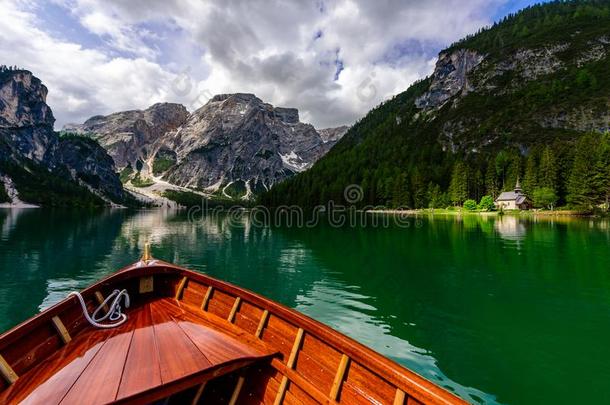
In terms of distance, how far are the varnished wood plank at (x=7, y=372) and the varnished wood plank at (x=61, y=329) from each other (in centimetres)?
128

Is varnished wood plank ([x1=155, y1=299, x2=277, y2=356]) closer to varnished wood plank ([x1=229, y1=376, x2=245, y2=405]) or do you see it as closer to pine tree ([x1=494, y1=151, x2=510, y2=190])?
varnished wood plank ([x1=229, y1=376, x2=245, y2=405])

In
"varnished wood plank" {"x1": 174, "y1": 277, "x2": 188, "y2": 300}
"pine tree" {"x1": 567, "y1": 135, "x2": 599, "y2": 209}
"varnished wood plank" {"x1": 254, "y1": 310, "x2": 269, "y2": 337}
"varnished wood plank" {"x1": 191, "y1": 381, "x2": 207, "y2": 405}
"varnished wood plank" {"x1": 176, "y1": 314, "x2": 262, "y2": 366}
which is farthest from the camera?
"pine tree" {"x1": 567, "y1": 135, "x2": 599, "y2": 209}

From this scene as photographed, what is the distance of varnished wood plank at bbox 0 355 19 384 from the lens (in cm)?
571

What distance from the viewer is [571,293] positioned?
63.8ft

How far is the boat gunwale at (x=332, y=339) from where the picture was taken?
4.60 meters

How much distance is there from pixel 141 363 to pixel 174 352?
0.67 metres

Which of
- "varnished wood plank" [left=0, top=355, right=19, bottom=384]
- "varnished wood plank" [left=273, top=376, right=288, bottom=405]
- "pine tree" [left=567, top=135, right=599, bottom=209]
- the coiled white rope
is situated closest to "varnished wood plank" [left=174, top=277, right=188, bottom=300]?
the coiled white rope

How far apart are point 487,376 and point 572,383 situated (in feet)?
7.94

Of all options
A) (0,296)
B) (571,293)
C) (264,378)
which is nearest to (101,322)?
(264,378)

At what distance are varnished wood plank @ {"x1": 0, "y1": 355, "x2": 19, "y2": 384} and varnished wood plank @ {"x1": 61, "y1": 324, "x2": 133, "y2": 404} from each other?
1191mm

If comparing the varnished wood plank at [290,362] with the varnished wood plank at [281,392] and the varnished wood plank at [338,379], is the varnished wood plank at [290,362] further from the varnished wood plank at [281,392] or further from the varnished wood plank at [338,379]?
the varnished wood plank at [338,379]

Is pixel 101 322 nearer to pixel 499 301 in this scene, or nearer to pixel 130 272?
pixel 130 272

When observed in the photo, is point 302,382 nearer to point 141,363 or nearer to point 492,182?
point 141,363

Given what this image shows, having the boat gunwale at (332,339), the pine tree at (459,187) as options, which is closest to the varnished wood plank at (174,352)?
the boat gunwale at (332,339)
